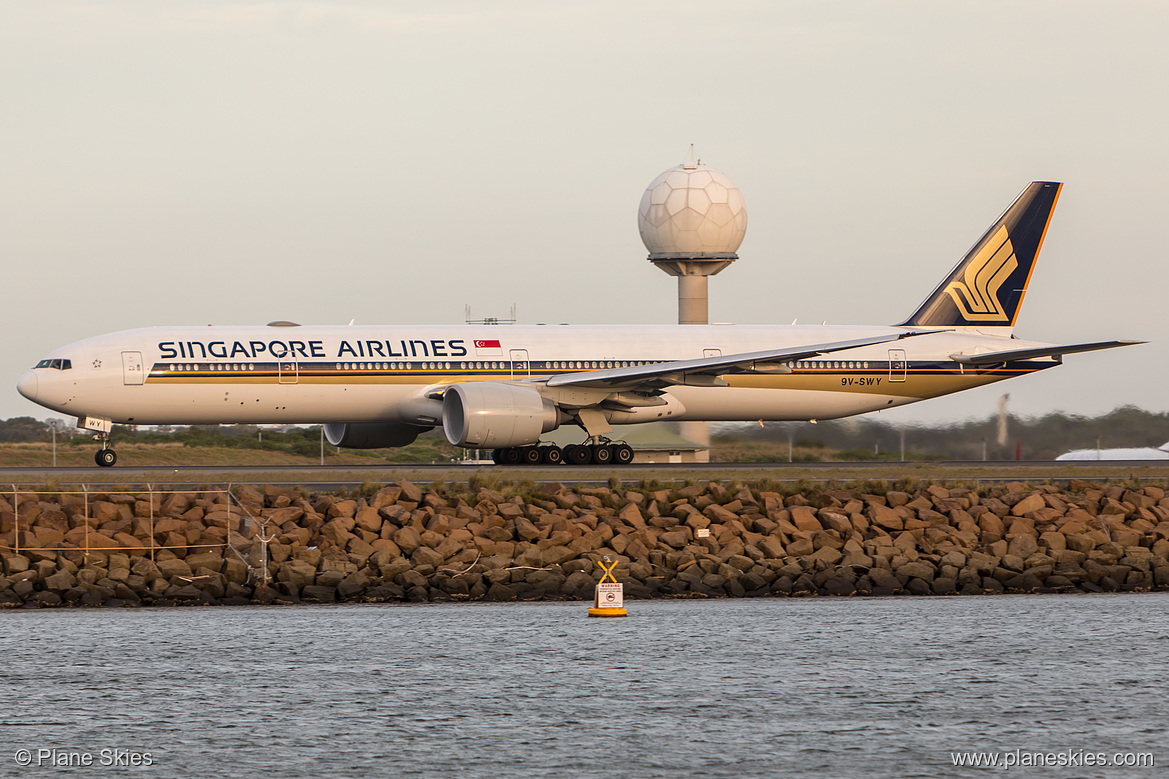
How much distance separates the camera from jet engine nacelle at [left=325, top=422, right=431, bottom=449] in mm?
37531

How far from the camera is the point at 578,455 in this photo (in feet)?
115

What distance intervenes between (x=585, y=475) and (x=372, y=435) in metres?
8.90

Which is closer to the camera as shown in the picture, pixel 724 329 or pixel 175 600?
pixel 175 600

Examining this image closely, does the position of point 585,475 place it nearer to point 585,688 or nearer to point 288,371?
point 288,371

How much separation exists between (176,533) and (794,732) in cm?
1322

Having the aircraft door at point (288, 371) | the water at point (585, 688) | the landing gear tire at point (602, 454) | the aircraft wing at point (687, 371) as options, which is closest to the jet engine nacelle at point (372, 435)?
the aircraft door at point (288, 371)

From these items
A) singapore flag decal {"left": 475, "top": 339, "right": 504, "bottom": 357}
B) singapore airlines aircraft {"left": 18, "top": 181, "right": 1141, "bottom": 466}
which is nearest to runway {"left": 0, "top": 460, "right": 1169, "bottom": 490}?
singapore airlines aircraft {"left": 18, "top": 181, "right": 1141, "bottom": 466}

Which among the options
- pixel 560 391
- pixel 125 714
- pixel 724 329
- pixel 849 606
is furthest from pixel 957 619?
pixel 724 329

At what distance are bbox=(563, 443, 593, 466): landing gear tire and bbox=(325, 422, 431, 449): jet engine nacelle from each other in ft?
14.8

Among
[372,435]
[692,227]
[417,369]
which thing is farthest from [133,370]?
[692,227]

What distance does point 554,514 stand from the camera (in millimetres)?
25016

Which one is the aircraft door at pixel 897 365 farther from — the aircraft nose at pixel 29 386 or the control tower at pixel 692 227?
the aircraft nose at pixel 29 386

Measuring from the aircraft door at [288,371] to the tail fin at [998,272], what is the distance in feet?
56.6

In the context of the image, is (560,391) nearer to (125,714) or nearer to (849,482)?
(849,482)
